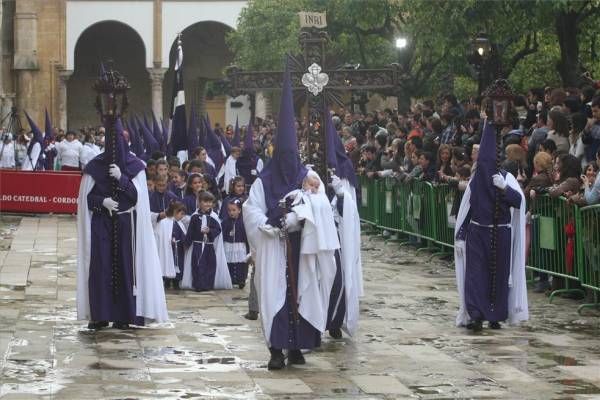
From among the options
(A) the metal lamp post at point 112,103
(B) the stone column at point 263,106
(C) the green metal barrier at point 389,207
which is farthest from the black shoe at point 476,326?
(B) the stone column at point 263,106

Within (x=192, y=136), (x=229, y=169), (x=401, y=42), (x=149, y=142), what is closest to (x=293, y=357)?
(x=192, y=136)

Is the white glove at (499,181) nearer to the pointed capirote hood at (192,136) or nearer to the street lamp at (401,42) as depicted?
the pointed capirote hood at (192,136)

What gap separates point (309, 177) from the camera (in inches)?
442

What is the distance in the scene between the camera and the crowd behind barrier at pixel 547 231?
15047 mm

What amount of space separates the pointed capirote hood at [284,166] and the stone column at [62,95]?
43.6 meters

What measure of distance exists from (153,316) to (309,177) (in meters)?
2.80

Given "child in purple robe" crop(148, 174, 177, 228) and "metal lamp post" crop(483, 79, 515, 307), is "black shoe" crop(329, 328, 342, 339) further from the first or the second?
"child in purple robe" crop(148, 174, 177, 228)

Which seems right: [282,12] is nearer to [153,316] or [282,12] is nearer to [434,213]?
[434,213]

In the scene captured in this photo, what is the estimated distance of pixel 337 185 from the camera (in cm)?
1332

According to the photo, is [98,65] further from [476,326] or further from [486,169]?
[476,326]

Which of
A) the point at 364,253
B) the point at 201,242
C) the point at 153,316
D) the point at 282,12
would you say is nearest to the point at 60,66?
the point at 282,12

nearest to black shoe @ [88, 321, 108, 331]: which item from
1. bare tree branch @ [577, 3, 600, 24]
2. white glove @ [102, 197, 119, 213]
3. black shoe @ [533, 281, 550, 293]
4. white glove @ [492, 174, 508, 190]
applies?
white glove @ [102, 197, 119, 213]

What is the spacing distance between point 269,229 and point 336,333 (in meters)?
2.06

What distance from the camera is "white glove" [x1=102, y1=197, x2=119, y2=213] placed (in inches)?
517
